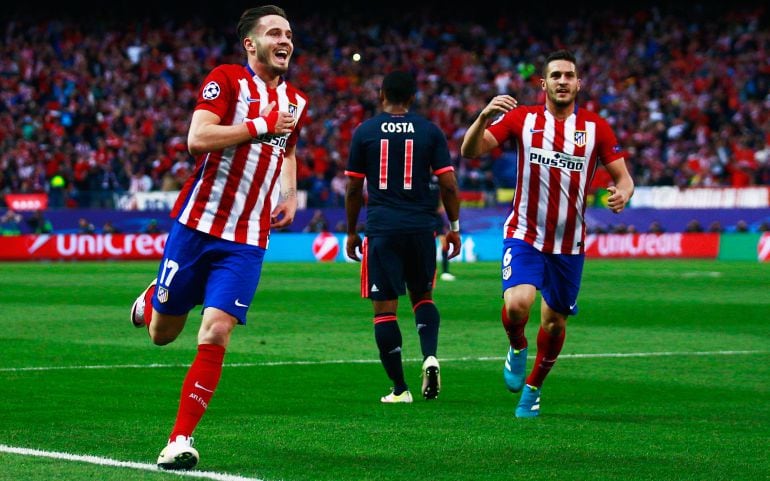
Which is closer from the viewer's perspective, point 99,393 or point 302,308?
point 99,393

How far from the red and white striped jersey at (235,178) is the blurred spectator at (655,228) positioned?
30.1m

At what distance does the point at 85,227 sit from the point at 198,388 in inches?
1106

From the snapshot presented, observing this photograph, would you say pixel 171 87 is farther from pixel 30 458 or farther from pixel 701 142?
pixel 30 458

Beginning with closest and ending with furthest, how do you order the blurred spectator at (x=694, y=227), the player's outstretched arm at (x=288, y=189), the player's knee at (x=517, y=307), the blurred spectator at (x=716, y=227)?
the player's outstretched arm at (x=288, y=189) < the player's knee at (x=517, y=307) < the blurred spectator at (x=694, y=227) < the blurred spectator at (x=716, y=227)

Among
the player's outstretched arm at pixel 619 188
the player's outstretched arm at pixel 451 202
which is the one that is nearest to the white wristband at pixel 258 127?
the player's outstretched arm at pixel 619 188

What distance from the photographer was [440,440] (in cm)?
741

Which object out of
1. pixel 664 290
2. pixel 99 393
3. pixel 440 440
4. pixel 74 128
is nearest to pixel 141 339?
pixel 99 393

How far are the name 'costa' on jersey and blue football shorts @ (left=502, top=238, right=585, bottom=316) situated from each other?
0.89 metres

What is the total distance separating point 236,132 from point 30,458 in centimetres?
183

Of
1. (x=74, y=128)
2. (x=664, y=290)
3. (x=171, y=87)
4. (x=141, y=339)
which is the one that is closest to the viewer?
(x=141, y=339)

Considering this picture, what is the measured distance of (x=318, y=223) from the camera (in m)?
35.4

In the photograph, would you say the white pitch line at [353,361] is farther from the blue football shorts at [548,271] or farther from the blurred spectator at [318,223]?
the blurred spectator at [318,223]

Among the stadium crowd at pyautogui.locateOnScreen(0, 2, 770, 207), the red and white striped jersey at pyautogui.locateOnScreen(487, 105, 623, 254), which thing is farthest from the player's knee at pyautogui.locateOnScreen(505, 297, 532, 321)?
the stadium crowd at pyautogui.locateOnScreen(0, 2, 770, 207)

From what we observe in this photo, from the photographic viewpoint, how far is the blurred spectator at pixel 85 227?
111 feet
